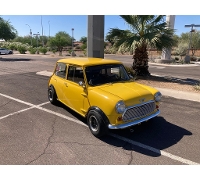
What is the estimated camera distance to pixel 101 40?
9742 mm

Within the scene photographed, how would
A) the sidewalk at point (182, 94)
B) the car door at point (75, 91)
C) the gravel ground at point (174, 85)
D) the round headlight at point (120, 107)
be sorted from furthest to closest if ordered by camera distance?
1. the gravel ground at point (174, 85)
2. the sidewalk at point (182, 94)
3. the car door at point (75, 91)
4. the round headlight at point (120, 107)

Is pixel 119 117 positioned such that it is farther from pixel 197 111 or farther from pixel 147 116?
pixel 197 111

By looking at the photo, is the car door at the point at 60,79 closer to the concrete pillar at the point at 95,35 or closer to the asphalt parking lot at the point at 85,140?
the asphalt parking lot at the point at 85,140

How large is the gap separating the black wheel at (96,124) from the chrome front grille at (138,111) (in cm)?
47

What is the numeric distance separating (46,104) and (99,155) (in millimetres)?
3381

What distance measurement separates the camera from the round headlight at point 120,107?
11.0 feet

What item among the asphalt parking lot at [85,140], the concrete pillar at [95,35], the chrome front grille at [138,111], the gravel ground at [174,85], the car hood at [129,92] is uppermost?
the concrete pillar at [95,35]

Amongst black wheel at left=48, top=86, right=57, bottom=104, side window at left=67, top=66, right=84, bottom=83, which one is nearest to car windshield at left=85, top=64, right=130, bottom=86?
side window at left=67, top=66, right=84, bottom=83

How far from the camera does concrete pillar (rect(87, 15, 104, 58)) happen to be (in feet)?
30.6

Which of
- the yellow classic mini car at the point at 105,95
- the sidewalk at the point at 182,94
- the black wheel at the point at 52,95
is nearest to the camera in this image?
the yellow classic mini car at the point at 105,95

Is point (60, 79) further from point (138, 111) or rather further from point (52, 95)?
point (138, 111)

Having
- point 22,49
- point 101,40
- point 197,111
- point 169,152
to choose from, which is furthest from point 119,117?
point 22,49

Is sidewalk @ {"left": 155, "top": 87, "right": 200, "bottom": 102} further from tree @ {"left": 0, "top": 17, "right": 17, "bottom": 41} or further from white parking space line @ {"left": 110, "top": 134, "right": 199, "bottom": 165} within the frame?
tree @ {"left": 0, "top": 17, "right": 17, "bottom": 41}

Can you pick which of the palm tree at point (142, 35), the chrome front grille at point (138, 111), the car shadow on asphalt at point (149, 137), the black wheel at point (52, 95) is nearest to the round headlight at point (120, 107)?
the chrome front grille at point (138, 111)
